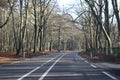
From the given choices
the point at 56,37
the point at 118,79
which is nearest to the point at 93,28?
the point at 56,37

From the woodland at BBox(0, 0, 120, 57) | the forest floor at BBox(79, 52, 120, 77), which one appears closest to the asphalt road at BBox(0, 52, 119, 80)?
the forest floor at BBox(79, 52, 120, 77)

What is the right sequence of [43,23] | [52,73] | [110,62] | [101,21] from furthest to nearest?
[43,23], [101,21], [110,62], [52,73]

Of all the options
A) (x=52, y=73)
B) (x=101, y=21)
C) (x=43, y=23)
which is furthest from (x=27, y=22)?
(x=52, y=73)

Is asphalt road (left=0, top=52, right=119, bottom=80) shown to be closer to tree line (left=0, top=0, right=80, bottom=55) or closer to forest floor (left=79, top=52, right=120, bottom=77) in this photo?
forest floor (left=79, top=52, right=120, bottom=77)

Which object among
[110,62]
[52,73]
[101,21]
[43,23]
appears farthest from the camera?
[43,23]

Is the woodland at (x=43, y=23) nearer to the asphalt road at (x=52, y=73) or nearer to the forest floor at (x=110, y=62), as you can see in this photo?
the forest floor at (x=110, y=62)

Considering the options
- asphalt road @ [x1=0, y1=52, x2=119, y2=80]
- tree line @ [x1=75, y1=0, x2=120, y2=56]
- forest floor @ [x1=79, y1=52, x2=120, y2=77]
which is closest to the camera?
asphalt road @ [x1=0, y1=52, x2=119, y2=80]

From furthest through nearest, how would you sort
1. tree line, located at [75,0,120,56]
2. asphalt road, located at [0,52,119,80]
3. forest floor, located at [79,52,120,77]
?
tree line, located at [75,0,120,56]
forest floor, located at [79,52,120,77]
asphalt road, located at [0,52,119,80]

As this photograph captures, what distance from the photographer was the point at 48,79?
59.7 feet

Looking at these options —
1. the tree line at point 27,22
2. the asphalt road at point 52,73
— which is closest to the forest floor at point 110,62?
the asphalt road at point 52,73

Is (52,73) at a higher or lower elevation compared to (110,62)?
lower

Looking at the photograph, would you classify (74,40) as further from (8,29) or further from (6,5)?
(6,5)

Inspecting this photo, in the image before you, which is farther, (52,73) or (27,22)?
(27,22)

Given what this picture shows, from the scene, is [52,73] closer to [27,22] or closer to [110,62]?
[110,62]
